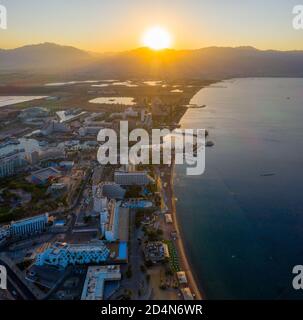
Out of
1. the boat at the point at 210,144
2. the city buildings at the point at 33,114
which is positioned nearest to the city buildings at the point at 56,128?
the city buildings at the point at 33,114

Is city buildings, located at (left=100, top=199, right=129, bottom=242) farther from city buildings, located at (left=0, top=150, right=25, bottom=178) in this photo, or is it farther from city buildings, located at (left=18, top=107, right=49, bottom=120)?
city buildings, located at (left=18, top=107, right=49, bottom=120)

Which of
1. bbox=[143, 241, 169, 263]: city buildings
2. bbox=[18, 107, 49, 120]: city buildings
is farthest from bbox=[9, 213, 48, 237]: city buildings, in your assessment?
bbox=[18, 107, 49, 120]: city buildings

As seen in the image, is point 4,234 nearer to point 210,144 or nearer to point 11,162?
point 11,162

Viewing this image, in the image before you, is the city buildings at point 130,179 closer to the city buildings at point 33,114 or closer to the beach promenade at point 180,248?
the beach promenade at point 180,248

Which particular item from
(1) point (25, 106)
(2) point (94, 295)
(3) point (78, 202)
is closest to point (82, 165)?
(3) point (78, 202)

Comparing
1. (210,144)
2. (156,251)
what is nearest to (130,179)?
(156,251)

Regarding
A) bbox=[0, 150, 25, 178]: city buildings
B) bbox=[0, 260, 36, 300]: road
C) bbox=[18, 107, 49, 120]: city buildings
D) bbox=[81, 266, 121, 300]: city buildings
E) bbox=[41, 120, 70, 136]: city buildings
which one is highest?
bbox=[18, 107, 49, 120]: city buildings
